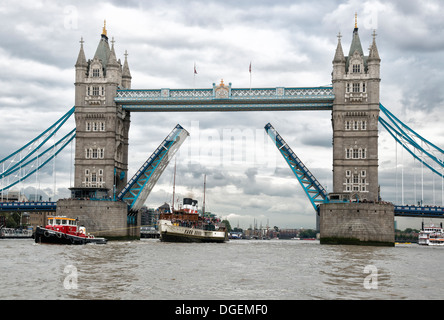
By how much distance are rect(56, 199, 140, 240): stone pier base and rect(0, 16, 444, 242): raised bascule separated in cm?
11

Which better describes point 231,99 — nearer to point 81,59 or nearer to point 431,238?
point 81,59

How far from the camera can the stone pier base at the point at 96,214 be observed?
2518 inches

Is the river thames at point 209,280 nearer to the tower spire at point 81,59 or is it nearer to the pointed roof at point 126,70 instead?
the tower spire at point 81,59

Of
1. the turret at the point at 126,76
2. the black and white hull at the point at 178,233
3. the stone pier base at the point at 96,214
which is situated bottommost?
the black and white hull at the point at 178,233

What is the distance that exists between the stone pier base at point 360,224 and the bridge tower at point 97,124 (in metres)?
26.3

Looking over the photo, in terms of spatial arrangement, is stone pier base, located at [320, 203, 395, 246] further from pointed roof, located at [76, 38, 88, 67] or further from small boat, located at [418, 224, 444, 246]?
small boat, located at [418, 224, 444, 246]

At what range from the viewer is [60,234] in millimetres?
49875

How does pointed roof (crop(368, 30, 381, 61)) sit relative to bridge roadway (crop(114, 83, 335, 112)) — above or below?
above

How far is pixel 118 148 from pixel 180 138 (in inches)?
356

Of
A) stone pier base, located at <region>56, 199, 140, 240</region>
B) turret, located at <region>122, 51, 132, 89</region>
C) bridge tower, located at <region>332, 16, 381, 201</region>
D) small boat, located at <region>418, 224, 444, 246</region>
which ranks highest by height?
turret, located at <region>122, 51, 132, 89</region>

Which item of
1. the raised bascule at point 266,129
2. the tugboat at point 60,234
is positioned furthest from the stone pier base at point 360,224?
the tugboat at point 60,234

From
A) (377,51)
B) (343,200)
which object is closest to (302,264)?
(343,200)

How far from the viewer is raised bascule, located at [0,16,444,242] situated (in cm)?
6066
